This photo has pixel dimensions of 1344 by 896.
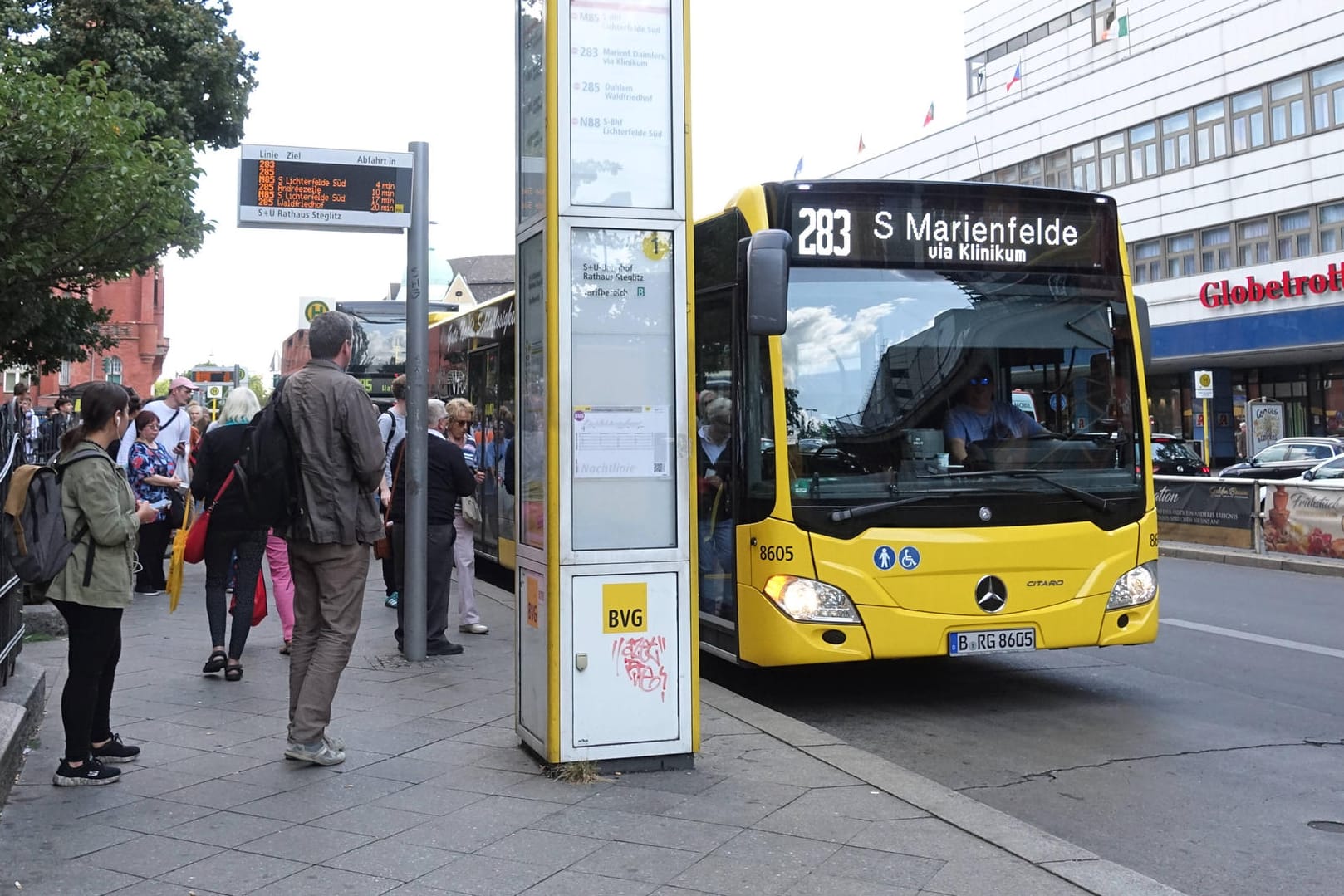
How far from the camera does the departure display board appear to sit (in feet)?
28.8

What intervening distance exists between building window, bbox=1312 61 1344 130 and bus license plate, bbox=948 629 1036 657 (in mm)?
33760

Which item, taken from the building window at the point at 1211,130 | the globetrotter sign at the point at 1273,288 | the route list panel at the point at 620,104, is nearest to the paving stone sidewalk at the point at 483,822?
the route list panel at the point at 620,104

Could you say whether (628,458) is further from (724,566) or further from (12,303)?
(12,303)

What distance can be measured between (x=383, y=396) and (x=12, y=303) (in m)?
7.22

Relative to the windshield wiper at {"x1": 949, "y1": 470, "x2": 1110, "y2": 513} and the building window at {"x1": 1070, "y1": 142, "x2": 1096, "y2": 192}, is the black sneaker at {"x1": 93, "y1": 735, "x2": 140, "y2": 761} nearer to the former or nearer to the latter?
the windshield wiper at {"x1": 949, "y1": 470, "x2": 1110, "y2": 513}

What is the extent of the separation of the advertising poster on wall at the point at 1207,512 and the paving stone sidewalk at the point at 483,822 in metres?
12.8

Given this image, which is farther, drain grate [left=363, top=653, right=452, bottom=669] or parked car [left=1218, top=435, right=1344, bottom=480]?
parked car [left=1218, top=435, right=1344, bottom=480]

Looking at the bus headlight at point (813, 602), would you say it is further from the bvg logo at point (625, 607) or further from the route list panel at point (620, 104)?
the route list panel at point (620, 104)

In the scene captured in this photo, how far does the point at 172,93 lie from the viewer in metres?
22.9

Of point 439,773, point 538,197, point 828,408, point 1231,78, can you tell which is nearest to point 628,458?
point 538,197

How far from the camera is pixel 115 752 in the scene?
577 cm

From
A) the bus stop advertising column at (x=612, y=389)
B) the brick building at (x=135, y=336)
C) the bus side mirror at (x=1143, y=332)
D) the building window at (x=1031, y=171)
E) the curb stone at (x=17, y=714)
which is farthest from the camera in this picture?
the brick building at (x=135, y=336)

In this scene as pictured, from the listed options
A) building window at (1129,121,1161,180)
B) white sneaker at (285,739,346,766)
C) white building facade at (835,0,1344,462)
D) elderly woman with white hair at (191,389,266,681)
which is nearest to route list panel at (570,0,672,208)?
white sneaker at (285,739,346,766)

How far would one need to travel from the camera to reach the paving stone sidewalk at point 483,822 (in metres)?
4.29
